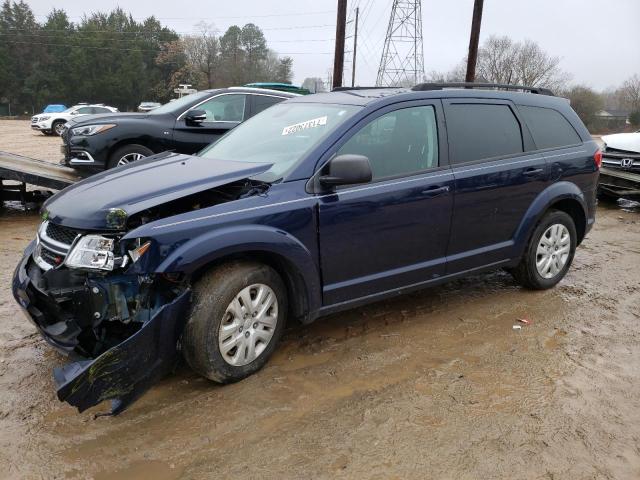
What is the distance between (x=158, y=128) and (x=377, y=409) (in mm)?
6084

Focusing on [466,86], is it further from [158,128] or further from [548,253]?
[158,128]

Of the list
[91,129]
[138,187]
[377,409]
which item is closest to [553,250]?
[377,409]

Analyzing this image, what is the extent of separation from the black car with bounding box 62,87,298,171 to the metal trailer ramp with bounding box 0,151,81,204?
290mm

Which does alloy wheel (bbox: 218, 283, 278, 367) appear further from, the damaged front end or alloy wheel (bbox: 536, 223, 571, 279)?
alloy wheel (bbox: 536, 223, 571, 279)

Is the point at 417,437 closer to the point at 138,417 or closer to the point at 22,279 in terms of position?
the point at 138,417

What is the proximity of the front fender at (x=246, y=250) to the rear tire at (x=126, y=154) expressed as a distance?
5225mm

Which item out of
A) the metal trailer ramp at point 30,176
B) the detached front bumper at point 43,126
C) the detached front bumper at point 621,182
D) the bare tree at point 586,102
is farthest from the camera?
the bare tree at point 586,102

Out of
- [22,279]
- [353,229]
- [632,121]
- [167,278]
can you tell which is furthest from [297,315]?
[632,121]

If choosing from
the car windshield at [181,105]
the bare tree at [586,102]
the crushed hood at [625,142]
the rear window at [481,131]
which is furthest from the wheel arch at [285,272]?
the bare tree at [586,102]

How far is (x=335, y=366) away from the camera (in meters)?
3.63

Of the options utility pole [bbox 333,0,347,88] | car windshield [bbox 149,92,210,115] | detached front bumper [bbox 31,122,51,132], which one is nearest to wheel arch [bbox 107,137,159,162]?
car windshield [bbox 149,92,210,115]

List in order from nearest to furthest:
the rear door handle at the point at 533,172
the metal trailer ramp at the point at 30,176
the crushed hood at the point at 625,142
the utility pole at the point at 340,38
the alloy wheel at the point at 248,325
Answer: the alloy wheel at the point at 248,325 → the rear door handle at the point at 533,172 → the metal trailer ramp at the point at 30,176 → the crushed hood at the point at 625,142 → the utility pole at the point at 340,38

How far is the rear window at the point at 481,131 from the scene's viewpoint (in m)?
4.21

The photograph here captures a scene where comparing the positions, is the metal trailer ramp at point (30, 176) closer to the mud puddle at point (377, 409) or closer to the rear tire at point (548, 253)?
the mud puddle at point (377, 409)
